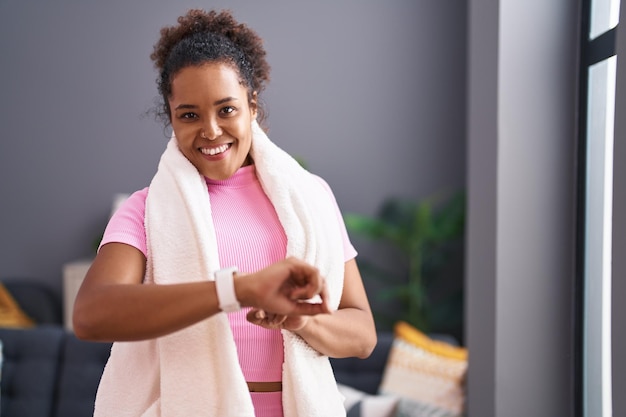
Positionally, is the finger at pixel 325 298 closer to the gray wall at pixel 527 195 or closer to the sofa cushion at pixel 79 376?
the gray wall at pixel 527 195

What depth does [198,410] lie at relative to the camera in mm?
1078

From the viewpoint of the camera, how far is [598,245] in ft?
6.02

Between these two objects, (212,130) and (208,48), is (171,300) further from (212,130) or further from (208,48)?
(208,48)

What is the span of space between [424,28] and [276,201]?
3239 millimetres

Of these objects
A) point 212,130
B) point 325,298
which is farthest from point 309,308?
point 212,130

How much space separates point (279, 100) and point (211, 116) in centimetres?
Result: 314

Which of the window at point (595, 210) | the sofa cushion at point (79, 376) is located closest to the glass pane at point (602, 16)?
the window at point (595, 210)

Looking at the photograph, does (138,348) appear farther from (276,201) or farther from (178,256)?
(276,201)

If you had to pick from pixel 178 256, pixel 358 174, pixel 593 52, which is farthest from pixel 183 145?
pixel 358 174

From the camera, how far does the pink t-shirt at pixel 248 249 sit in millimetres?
1117

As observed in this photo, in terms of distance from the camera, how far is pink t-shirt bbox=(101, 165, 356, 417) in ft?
3.67

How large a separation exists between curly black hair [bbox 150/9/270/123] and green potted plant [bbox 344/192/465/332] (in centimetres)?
282

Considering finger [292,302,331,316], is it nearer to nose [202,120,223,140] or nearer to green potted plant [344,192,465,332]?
nose [202,120,223,140]

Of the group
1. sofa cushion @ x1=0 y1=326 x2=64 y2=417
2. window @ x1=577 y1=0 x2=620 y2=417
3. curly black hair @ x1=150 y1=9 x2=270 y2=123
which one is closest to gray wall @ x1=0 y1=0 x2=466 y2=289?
sofa cushion @ x1=0 y1=326 x2=64 y2=417
